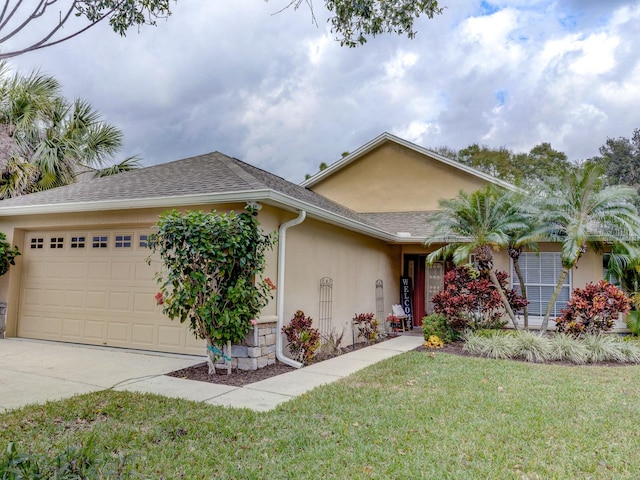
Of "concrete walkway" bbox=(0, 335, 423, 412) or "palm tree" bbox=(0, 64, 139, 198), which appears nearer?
"concrete walkway" bbox=(0, 335, 423, 412)

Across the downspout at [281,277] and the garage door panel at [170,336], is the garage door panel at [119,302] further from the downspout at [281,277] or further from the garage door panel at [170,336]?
the downspout at [281,277]

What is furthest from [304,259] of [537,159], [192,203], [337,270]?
[537,159]

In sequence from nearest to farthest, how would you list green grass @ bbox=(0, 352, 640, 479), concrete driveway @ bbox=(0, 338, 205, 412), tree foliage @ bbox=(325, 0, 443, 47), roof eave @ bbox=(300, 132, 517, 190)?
green grass @ bbox=(0, 352, 640, 479), concrete driveway @ bbox=(0, 338, 205, 412), tree foliage @ bbox=(325, 0, 443, 47), roof eave @ bbox=(300, 132, 517, 190)

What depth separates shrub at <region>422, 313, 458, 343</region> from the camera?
400 inches

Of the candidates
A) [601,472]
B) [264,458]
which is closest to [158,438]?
[264,458]

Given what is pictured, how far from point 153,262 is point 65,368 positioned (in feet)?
7.41

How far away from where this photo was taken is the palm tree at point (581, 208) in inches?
358

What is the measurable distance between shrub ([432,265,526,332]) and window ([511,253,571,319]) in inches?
49.8

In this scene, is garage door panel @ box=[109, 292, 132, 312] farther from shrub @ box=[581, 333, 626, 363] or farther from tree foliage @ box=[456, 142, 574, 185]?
tree foliage @ box=[456, 142, 574, 185]

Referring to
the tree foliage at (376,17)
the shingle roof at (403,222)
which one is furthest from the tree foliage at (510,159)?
the tree foliage at (376,17)

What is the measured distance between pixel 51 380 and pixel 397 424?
15.2ft

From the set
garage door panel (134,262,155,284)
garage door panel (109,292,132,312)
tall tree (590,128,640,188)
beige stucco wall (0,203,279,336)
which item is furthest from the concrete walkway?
tall tree (590,128,640,188)

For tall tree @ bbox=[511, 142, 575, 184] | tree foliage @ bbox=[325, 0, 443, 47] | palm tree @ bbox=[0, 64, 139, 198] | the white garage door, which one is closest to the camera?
tree foliage @ bbox=[325, 0, 443, 47]

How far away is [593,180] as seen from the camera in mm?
9109
